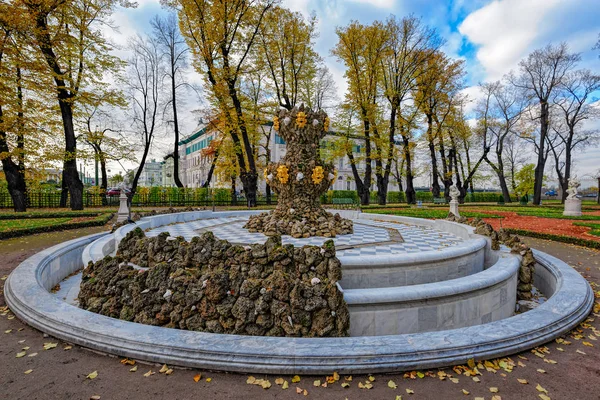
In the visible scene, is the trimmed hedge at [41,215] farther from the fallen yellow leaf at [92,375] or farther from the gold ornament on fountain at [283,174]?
the fallen yellow leaf at [92,375]

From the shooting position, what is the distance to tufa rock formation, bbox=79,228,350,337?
3.26m

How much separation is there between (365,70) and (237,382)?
24.3 metres

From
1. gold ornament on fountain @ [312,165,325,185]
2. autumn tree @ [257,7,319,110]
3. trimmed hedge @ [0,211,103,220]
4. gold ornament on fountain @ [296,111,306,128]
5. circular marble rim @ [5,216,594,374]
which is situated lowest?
circular marble rim @ [5,216,594,374]

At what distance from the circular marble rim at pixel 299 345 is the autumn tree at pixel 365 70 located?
20237 millimetres

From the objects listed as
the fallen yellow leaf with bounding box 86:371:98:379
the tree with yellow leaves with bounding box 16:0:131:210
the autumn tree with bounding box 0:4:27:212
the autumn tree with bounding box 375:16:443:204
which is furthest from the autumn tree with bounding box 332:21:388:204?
the fallen yellow leaf with bounding box 86:371:98:379

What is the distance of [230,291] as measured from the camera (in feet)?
11.5

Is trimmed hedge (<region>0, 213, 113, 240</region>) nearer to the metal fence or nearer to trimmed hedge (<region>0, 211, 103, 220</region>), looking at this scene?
trimmed hedge (<region>0, 211, 103, 220</region>)

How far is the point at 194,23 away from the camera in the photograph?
1884cm

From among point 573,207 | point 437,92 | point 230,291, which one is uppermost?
point 437,92

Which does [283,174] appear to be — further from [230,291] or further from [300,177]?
[230,291]

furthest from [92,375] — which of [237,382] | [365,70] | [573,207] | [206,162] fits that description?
[206,162]

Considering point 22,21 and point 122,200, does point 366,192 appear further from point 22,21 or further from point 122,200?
point 22,21

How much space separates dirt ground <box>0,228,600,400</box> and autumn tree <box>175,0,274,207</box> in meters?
17.2

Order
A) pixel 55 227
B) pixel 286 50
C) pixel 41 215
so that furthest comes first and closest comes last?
pixel 286 50 < pixel 41 215 < pixel 55 227
